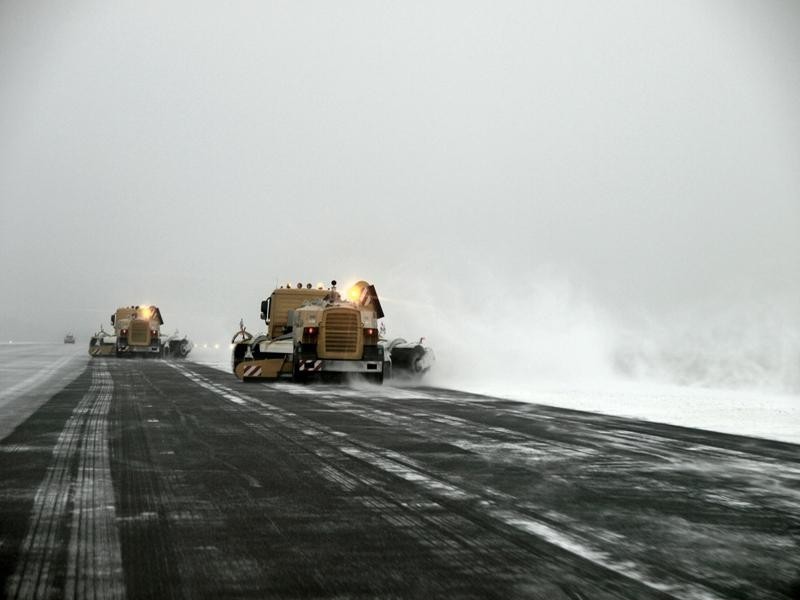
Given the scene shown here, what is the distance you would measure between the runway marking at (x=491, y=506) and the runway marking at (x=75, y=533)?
207 cm

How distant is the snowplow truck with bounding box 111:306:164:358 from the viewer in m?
45.6

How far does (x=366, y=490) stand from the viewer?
6.51m

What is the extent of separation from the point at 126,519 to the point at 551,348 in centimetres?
2793

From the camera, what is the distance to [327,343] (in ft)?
72.5

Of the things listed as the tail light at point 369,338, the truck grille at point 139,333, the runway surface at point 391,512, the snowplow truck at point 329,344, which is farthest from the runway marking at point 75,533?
the truck grille at point 139,333

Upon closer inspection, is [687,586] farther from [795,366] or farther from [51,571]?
[795,366]

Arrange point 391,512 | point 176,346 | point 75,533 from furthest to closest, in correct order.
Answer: point 176,346 → point 391,512 → point 75,533

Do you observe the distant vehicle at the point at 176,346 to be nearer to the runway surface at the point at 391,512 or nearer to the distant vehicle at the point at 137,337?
the distant vehicle at the point at 137,337

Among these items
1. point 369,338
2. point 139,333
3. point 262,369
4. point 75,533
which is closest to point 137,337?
point 139,333

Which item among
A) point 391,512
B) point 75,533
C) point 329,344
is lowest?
point 75,533

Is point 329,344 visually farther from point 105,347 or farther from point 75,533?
point 105,347

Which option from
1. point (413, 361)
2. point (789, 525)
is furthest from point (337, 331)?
point (789, 525)

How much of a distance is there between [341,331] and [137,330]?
88.9 feet

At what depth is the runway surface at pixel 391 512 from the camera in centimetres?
407
